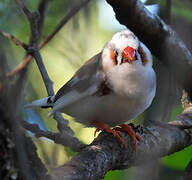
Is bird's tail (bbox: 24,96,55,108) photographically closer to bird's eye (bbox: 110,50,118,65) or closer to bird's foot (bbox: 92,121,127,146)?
bird's foot (bbox: 92,121,127,146)

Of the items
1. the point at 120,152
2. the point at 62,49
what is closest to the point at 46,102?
the point at 120,152

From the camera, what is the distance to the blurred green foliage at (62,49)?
2.85m

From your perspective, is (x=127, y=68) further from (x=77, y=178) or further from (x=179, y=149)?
(x=77, y=178)

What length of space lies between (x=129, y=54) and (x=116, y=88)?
219 millimetres

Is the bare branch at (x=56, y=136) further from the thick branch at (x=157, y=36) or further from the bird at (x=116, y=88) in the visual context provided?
the thick branch at (x=157, y=36)

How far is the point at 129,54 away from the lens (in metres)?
2.40

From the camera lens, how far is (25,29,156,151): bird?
7.91 feet

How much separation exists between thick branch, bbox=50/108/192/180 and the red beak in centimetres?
44

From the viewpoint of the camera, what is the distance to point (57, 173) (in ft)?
4.96

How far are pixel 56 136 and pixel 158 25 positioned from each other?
2.98 ft

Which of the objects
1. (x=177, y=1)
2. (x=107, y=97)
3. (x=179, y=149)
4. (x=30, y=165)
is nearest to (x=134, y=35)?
(x=107, y=97)

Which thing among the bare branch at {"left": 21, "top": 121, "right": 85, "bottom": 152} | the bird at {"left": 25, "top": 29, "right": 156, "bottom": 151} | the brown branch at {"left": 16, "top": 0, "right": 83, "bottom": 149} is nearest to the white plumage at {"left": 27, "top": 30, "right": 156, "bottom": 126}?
the bird at {"left": 25, "top": 29, "right": 156, "bottom": 151}

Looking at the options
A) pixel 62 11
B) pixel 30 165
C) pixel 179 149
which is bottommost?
pixel 179 149

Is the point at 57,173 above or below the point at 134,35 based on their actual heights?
below
